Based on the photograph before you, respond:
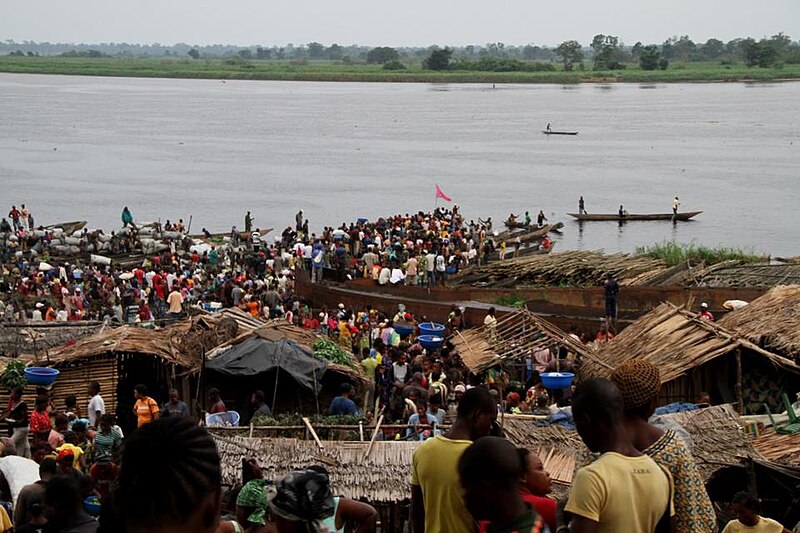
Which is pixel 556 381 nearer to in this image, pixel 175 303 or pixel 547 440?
pixel 547 440

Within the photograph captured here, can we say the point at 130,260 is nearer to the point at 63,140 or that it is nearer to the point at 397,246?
the point at 397,246

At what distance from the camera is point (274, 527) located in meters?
4.42

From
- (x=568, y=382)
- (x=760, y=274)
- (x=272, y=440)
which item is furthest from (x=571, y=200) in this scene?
(x=272, y=440)

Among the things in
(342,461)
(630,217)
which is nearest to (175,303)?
(342,461)

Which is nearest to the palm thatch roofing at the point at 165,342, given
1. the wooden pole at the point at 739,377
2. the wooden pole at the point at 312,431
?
the wooden pole at the point at 312,431

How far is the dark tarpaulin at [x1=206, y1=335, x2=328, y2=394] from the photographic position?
15.1 metres

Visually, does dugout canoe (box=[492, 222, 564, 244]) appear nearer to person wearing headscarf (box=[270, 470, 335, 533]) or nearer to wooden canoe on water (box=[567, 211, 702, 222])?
wooden canoe on water (box=[567, 211, 702, 222])

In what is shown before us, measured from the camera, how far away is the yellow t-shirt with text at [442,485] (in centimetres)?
477

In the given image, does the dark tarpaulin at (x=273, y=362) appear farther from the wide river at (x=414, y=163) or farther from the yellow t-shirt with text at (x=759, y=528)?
the wide river at (x=414, y=163)

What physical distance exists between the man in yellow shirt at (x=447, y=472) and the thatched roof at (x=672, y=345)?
968cm

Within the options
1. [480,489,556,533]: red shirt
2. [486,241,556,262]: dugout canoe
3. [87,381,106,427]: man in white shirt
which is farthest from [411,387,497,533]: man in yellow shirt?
[486,241,556,262]: dugout canoe

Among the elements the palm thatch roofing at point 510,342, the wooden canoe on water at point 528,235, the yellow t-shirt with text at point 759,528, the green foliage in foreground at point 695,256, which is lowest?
the wooden canoe on water at point 528,235

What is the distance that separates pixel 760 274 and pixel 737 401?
38.5ft

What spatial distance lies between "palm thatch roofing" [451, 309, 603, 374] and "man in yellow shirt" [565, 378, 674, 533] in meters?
12.3
